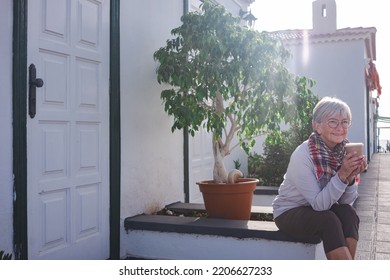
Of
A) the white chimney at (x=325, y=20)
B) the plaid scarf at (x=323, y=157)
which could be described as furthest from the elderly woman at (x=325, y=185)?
the white chimney at (x=325, y=20)

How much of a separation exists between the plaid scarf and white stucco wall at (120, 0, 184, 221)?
1.75 m

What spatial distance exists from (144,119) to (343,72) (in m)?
10.1

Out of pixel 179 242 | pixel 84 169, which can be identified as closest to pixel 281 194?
pixel 179 242

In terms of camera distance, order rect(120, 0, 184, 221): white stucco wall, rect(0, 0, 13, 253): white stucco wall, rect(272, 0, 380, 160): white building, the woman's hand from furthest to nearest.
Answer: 1. rect(272, 0, 380, 160): white building
2. rect(120, 0, 184, 221): white stucco wall
3. rect(0, 0, 13, 253): white stucco wall
4. the woman's hand

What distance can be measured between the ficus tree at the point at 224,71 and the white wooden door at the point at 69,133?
0.68 m

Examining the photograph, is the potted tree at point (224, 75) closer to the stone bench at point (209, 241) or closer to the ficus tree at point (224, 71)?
the ficus tree at point (224, 71)

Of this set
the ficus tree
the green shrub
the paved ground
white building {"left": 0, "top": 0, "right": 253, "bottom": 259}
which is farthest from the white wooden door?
the green shrub

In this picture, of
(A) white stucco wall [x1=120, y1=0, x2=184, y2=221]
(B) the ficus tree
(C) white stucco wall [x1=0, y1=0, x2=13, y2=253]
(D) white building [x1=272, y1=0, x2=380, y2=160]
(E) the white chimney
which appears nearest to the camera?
(C) white stucco wall [x1=0, y1=0, x2=13, y2=253]

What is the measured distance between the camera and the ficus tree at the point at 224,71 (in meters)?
3.97

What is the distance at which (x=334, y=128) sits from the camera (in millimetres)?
2994

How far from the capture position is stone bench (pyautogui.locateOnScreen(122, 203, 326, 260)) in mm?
3445

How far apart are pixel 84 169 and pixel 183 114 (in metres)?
0.99

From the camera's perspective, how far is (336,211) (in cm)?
307

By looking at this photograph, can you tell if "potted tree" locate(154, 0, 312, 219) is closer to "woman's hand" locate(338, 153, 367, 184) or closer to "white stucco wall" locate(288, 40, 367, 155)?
"woman's hand" locate(338, 153, 367, 184)
